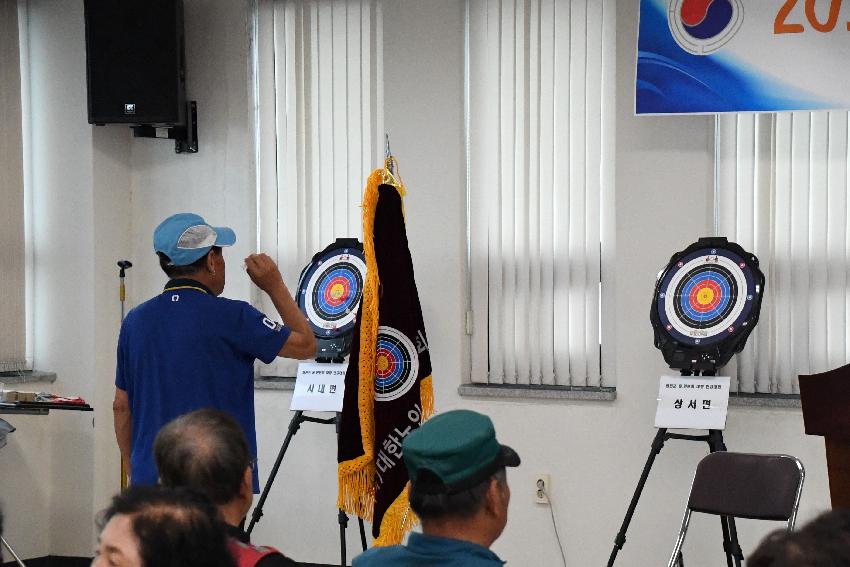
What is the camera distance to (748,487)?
3670 mm

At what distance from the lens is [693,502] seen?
3.73 m

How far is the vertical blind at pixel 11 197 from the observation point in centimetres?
530

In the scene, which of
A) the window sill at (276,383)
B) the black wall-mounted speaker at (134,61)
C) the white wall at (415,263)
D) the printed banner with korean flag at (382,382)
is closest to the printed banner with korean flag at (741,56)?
the white wall at (415,263)

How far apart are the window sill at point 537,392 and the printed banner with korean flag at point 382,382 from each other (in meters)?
0.93

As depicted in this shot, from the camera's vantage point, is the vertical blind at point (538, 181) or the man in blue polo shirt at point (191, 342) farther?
the vertical blind at point (538, 181)

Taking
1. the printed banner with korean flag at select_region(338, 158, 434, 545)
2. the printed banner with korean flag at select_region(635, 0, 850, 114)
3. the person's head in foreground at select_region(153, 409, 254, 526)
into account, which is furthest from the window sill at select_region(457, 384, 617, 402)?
the person's head in foreground at select_region(153, 409, 254, 526)

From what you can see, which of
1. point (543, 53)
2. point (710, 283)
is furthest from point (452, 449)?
point (543, 53)

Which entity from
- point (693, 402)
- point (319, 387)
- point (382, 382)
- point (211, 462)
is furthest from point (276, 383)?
point (211, 462)

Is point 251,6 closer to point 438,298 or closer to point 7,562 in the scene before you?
point 438,298

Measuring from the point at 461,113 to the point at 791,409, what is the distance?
1829mm

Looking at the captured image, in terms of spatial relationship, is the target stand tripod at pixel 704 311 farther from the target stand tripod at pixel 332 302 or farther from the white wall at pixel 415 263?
the target stand tripod at pixel 332 302

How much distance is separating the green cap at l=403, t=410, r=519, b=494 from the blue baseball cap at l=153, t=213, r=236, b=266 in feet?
4.19

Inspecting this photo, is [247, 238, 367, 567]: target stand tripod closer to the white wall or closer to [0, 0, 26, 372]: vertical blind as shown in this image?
the white wall

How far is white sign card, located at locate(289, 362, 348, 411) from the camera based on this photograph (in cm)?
455
